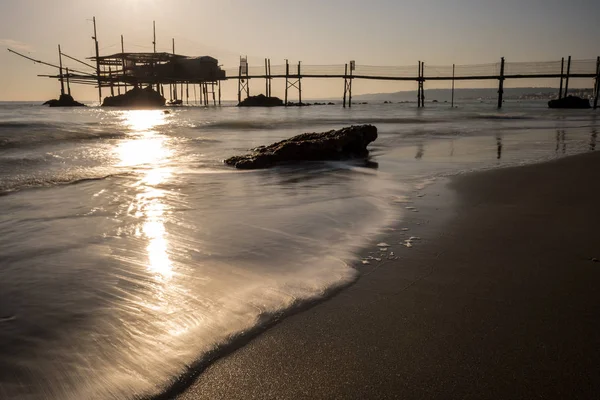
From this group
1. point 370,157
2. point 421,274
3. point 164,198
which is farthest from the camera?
point 370,157

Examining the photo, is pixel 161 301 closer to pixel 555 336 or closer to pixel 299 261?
pixel 299 261

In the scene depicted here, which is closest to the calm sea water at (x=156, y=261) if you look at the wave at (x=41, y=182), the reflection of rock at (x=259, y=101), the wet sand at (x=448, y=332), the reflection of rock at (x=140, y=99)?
the wave at (x=41, y=182)

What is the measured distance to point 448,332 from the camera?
1824mm

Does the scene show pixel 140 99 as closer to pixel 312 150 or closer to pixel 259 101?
pixel 259 101

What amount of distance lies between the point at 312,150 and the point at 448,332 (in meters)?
6.47

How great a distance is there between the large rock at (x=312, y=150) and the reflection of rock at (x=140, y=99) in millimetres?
53183

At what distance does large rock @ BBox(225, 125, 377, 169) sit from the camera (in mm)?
7590

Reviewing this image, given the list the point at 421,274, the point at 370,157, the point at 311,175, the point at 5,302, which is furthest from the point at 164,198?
the point at 370,157

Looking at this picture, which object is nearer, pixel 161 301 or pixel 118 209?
pixel 161 301

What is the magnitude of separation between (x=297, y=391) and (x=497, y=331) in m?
0.95

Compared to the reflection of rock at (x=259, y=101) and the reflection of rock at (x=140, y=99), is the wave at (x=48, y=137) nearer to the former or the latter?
the reflection of rock at (x=140, y=99)

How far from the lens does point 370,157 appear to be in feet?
29.1

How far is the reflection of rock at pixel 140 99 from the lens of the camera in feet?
184

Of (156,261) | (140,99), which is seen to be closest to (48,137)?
(156,261)
